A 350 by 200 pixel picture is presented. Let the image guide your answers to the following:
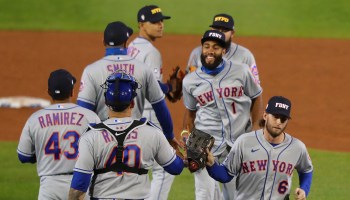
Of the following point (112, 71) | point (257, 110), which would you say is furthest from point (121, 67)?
point (257, 110)

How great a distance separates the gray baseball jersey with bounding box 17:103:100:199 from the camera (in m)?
7.32

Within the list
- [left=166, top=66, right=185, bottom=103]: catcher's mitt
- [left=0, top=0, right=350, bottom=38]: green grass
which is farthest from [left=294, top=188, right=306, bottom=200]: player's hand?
[left=0, top=0, right=350, bottom=38]: green grass

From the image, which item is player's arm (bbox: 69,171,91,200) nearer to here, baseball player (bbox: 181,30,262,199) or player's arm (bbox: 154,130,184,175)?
player's arm (bbox: 154,130,184,175)

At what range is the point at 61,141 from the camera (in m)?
7.33

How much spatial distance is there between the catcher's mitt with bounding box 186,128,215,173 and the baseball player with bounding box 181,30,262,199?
5.97ft

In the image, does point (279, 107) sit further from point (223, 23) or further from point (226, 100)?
point (223, 23)

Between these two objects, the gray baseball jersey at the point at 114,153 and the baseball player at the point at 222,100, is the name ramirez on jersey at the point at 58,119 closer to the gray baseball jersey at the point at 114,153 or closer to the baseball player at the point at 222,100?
the gray baseball jersey at the point at 114,153

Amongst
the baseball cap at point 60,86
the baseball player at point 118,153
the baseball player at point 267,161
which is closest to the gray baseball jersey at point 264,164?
the baseball player at point 267,161

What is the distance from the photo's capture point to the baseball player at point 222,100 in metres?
8.77

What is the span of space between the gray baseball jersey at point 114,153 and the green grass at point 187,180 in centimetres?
431

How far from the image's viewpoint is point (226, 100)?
8.78 meters

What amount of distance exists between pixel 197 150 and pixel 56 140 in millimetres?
1232

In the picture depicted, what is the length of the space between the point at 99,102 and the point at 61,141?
1272 millimetres

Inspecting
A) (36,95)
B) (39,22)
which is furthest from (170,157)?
(39,22)
